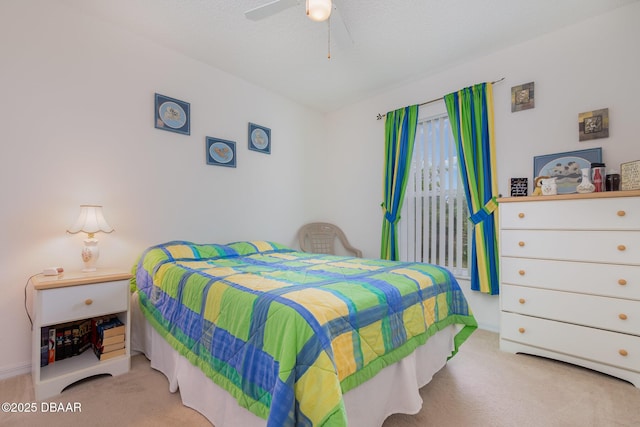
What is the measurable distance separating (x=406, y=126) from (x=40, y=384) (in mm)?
3953

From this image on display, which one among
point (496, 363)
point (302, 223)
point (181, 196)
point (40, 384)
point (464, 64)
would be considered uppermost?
point (464, 64)

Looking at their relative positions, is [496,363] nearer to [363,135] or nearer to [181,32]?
[363,135]

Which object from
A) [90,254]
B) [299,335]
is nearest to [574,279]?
[299,335]

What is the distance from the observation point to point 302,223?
13.8 ft

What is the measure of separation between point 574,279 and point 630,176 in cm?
82

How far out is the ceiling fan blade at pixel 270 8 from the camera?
1826 mm

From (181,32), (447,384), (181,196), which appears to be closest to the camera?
(447,384)

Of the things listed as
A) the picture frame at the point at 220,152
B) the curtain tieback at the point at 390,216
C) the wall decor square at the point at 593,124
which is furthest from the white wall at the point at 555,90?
the picture frame at the point at 220,152

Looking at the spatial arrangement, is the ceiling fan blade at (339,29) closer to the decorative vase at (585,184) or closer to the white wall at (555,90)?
the white wall at (555,90)

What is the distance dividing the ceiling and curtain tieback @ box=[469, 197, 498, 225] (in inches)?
61.1

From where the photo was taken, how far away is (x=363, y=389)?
4.59 ft

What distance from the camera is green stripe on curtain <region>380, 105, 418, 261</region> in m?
3.58

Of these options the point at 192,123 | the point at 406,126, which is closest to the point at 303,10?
the point at 192,123

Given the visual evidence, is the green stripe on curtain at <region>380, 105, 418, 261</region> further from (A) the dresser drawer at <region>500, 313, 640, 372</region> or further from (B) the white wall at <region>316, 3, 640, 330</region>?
(A) the dresser drawer at <region>500, 313, 640, 372</region>
